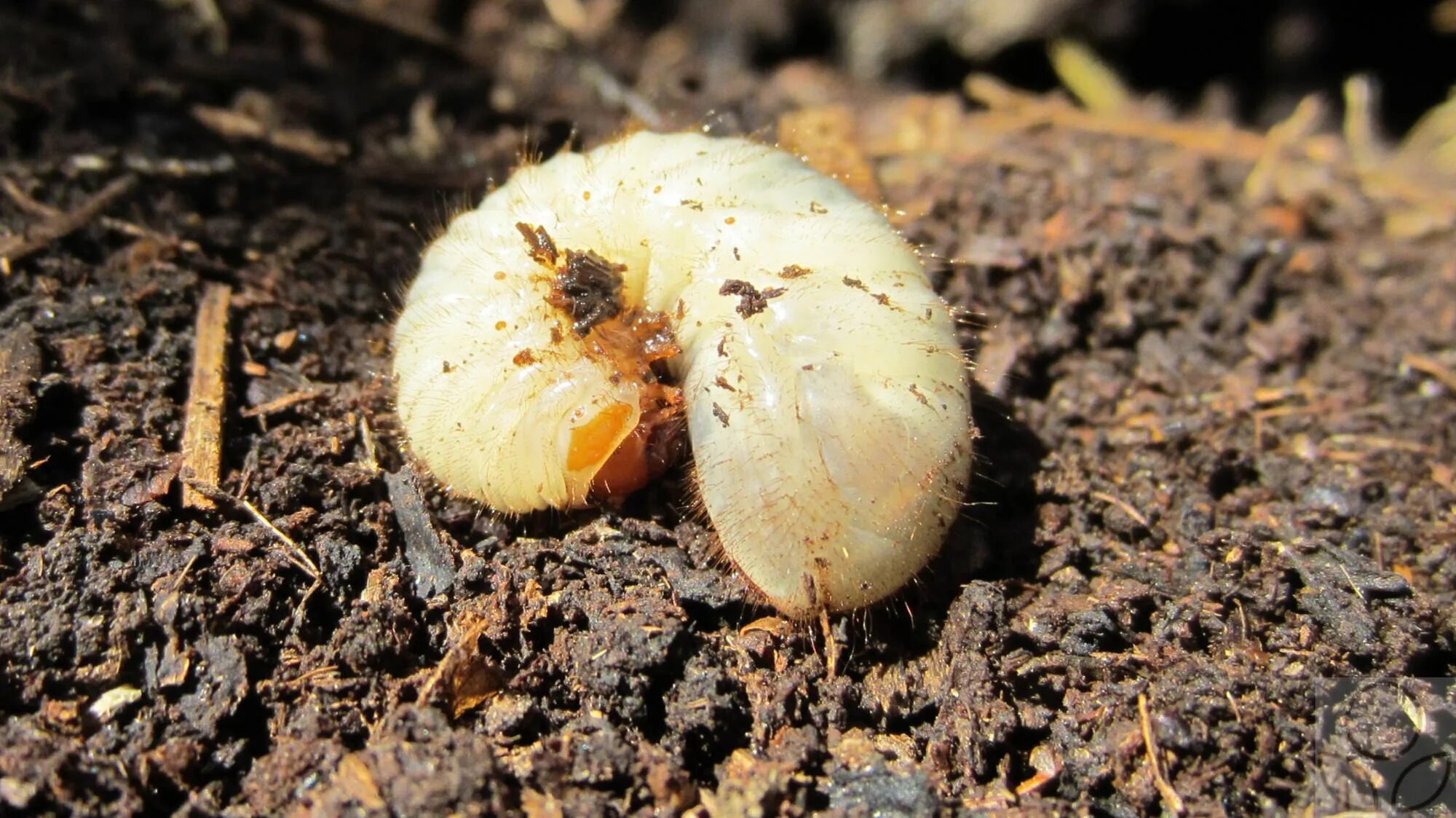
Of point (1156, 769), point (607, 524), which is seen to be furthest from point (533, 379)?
point (1156, 769)

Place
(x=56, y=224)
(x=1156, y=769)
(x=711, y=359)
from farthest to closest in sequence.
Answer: (x=56, y=224), (x=711, y=359), (x=1156, y=769)

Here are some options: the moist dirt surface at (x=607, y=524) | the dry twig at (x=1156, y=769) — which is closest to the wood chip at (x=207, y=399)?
the moist dirt surface at (x=607, y=524)

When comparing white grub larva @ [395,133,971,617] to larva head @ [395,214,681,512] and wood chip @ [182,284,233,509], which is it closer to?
larva head @ [395,214,681,512]

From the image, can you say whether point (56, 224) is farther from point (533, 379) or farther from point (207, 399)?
point (533, 379)

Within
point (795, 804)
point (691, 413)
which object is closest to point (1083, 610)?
point (795, 804)

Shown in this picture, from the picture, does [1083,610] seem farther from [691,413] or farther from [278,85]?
[278,85]

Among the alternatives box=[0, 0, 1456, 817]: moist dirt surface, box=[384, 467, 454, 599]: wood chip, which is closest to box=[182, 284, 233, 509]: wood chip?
box=[0, 0, 1456, 817]: moist dirt surface
